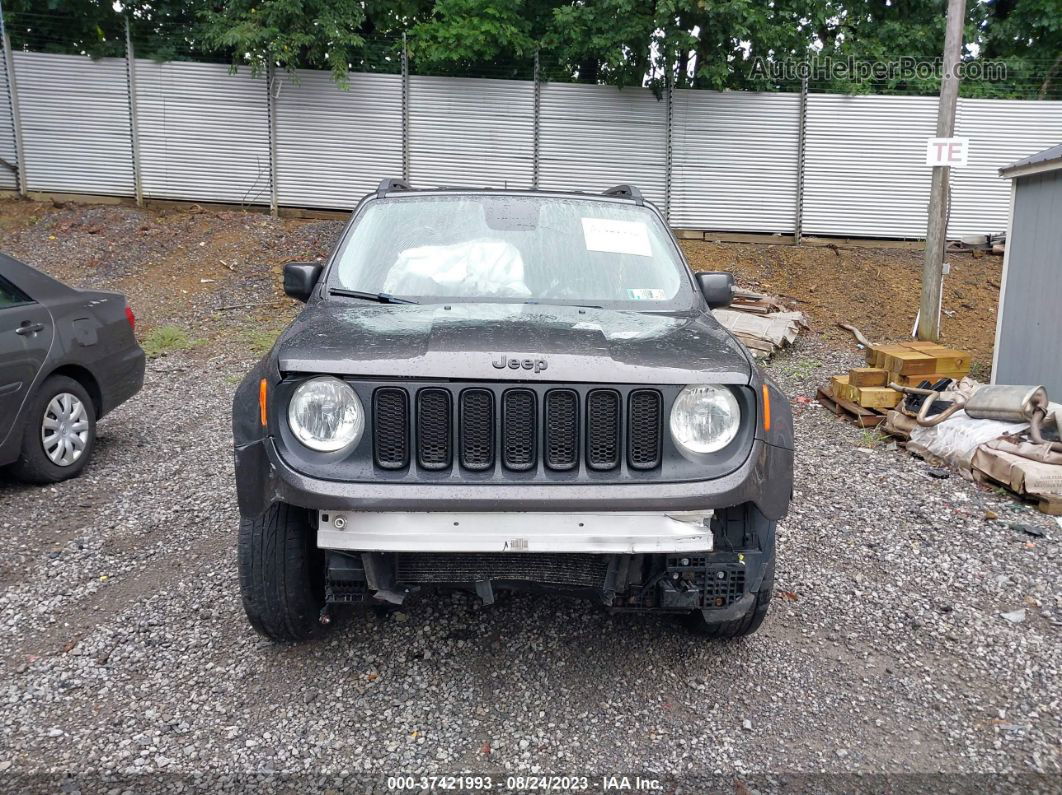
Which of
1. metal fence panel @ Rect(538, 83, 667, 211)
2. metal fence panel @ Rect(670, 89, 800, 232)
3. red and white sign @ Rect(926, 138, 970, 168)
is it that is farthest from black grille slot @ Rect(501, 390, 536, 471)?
metal fence panel @ Rect(670, 89, 800, 232)

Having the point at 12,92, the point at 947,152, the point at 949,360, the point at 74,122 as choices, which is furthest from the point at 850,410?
the point at 12,92

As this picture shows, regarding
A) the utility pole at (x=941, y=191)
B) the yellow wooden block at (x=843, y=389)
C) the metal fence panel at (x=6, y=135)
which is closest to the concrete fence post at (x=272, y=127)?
the metal fence panel at (x=6, y=135)

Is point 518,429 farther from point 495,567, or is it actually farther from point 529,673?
point 529,673

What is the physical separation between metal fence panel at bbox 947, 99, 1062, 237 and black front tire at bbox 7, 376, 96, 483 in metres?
14.1

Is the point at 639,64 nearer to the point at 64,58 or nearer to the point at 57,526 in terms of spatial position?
the point at 64,58

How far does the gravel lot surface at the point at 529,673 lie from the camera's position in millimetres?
2900

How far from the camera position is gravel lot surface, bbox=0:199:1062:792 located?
2900mm

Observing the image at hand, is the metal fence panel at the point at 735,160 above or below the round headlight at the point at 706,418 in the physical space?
above

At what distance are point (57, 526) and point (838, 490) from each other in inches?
197

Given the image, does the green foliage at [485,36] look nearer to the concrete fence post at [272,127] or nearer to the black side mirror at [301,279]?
the concrete fence post at [272,127]

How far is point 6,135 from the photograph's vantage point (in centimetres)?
1392

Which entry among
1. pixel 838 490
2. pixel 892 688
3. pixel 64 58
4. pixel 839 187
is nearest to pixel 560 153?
pixel 839 187

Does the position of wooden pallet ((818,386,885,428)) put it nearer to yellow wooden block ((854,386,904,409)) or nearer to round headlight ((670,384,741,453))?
yellow wooden block ((854,386,904,409))

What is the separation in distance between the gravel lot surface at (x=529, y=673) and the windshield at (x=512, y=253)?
1472 millimetres
